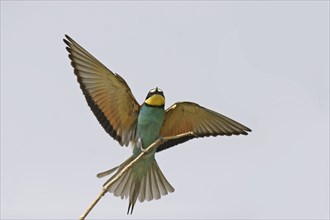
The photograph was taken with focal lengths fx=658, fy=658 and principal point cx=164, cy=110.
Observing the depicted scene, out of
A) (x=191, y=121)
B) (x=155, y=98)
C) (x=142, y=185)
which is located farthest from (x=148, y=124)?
(x=142, y=185)

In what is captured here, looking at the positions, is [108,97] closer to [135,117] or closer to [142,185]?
[135,117]

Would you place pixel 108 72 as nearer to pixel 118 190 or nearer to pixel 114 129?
pixel 114 129

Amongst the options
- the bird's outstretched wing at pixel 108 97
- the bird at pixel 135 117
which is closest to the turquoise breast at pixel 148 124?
the bird at pixel 135 117

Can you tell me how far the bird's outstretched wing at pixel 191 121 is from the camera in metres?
4.29

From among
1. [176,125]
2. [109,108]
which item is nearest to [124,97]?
[109,108]

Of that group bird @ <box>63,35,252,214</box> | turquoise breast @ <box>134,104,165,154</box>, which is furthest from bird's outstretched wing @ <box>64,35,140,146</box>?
turquoise breast @ <box>134,104,165,154</box>

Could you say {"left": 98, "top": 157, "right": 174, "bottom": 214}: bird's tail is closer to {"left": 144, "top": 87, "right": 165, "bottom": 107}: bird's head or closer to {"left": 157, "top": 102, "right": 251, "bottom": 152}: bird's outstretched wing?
{"left": 157, "top": 102, "right": 251, "bottom": 152}: bird's outstretched wing

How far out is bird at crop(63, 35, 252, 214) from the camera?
427cm

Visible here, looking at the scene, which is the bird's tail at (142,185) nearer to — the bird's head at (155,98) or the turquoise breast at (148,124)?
the turquoise breast at (148,124)

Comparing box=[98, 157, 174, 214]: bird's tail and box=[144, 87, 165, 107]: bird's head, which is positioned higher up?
box=[144, 87, 165, 107]: bird's head

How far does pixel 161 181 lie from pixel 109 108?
0.67 meters

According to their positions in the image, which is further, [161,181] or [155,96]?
[161,181]

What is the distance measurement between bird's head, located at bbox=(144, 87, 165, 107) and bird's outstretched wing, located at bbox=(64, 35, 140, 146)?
0.16m

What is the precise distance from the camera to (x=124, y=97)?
4.42 m
